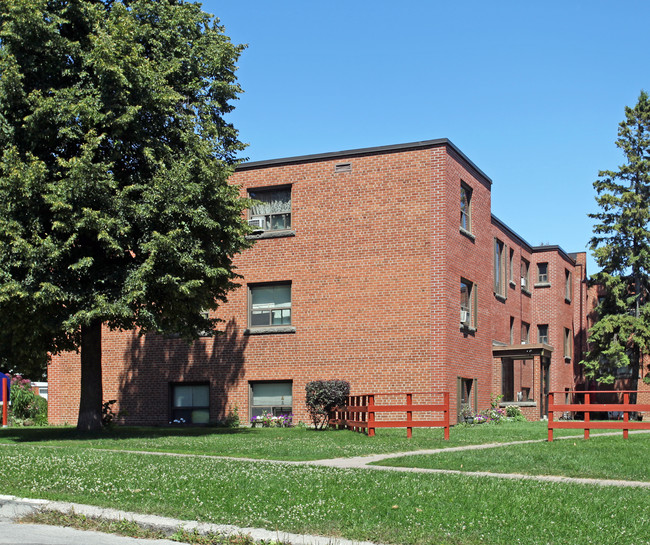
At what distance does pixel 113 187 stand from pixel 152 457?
6883 millimetres

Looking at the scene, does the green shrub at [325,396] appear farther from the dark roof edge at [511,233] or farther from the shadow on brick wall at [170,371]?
the dark roof edge at [511,233]

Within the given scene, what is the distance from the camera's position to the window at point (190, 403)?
2889 cm

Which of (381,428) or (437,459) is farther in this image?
(381,428)

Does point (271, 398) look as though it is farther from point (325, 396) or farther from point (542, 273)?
point (542, 273)

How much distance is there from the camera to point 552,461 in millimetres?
12984

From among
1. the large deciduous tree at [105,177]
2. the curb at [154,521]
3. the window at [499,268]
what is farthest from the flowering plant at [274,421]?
the curb at [154,521]

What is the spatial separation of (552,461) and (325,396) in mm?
12490

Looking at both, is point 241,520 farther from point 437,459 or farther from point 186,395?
point 186,395

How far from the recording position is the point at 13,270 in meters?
17.8

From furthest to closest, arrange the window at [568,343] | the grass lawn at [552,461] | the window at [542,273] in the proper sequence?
1. the window at [568,343]
2. the window at [542,273]
3. the grass lawn at [552,461]

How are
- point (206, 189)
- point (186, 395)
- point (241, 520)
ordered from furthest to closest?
1. point (186, 395)
2. point (206, 189)
3. point (241, 520)

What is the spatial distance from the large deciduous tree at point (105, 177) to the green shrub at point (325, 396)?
606 cm

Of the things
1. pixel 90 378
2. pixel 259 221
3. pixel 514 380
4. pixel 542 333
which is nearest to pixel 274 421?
pixel 259 221

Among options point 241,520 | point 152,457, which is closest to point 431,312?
point 152,457
